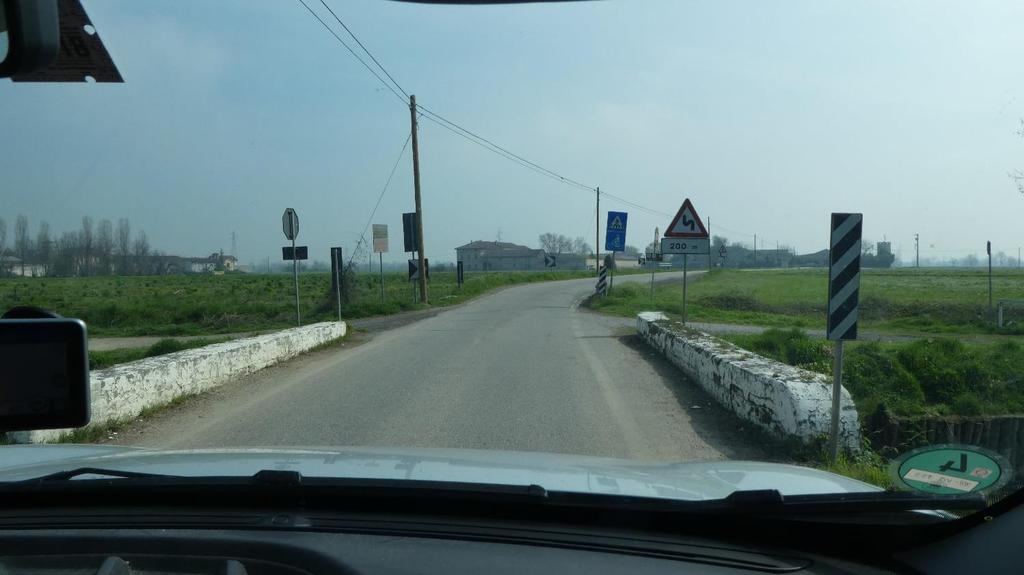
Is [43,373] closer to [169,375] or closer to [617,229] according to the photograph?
[169,375]

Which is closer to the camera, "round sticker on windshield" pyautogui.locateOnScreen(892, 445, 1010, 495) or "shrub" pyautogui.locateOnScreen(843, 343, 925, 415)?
"round sticker on windshield" pyautogui.locateOnScreen(892, 445, 1010, 495)

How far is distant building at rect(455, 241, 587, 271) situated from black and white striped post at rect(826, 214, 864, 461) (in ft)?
426

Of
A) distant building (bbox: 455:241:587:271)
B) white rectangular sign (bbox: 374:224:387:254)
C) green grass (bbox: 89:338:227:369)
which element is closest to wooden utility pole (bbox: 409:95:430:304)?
white rectangular sign (bbox: 374:224:387:254)

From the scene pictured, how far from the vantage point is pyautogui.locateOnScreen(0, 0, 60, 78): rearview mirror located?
1.59 metres

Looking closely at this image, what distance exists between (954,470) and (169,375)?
27.5ft

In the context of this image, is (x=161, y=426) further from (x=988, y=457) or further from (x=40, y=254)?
(x=988, y=457)

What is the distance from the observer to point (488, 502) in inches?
104

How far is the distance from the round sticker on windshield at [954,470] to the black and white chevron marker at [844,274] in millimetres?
3517

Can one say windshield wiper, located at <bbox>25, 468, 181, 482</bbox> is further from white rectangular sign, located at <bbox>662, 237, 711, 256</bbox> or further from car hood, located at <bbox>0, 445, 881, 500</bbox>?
white rectangular sign, located at <bbox>662, 237, 711, 256</bbox>

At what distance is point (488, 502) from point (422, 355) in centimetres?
1120

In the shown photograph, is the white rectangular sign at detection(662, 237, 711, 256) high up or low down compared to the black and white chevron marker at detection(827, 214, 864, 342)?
up

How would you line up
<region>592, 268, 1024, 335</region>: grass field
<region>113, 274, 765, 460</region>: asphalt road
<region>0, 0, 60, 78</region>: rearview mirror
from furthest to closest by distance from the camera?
1. <region>592, 268, 1024, 335</region>: grass field
2. <region>113, 274, 765, 460</region>: asphalt road
3. <region>0, 0, 60, 78</region>: rearview mirror

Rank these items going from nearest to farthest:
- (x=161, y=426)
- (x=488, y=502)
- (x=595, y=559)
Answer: (x=595, y=559) → (x=488, y=502) → (x=161, y=426)

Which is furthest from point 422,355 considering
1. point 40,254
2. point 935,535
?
point 935,535
